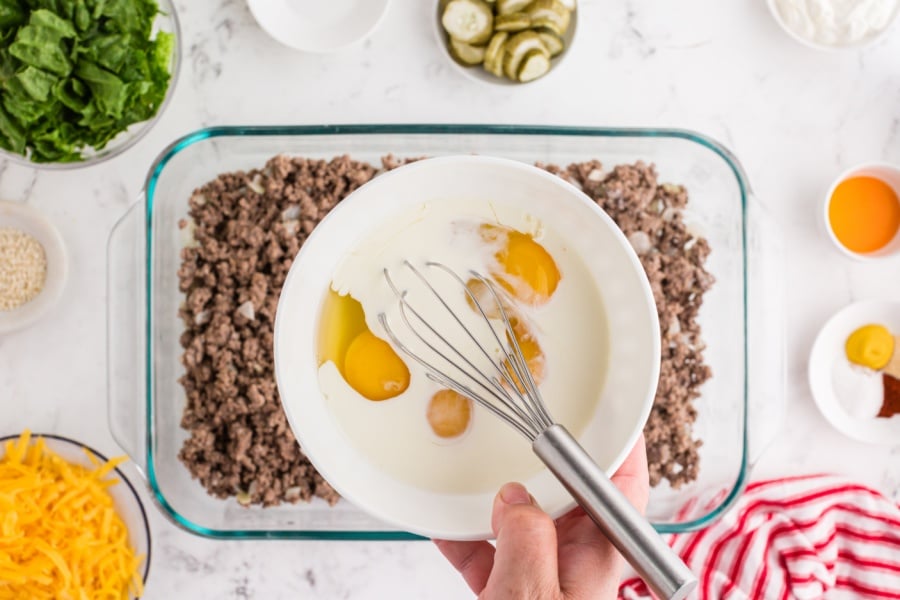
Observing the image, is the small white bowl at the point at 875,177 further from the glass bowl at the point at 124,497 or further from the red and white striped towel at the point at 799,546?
the glass bowl at the point at 124,497

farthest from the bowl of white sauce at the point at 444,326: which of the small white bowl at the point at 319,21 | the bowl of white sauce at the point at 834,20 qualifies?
the bowl of white sauce at the point at 834,20

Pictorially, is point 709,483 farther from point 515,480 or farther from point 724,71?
point 724,71

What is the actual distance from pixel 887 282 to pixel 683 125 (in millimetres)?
492

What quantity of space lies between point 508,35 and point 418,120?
212 mm

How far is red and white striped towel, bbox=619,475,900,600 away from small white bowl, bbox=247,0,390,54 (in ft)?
3.41

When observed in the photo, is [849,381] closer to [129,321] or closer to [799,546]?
[799,546]

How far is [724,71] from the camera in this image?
4.82 feet

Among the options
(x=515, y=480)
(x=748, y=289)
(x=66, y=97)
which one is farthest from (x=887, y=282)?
(x=66, y=97)

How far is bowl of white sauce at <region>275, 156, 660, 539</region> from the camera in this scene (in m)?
1.01

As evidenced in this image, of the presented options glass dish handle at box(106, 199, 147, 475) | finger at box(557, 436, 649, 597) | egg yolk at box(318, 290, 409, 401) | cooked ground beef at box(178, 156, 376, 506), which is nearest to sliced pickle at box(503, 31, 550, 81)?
cooked ground beef at box(178, 156, 376, 506)

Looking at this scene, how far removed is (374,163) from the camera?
1.33m

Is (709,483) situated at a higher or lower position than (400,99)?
higher

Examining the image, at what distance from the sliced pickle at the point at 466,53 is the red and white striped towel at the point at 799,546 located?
35.2 inches

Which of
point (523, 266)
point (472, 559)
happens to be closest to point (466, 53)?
point (523, 266)
